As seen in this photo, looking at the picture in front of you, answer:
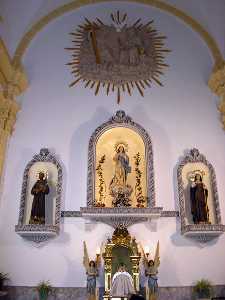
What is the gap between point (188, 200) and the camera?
9.04m

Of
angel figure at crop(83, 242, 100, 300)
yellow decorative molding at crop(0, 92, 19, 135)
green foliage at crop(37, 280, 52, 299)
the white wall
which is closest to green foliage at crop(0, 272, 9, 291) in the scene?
the white wall

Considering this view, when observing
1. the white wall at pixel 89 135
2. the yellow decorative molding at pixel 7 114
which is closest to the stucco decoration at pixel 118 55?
the white wall at pixel 89 135

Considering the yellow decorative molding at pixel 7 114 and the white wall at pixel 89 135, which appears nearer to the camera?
the white wall at pixel 89 135

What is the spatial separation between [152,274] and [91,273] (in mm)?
1342

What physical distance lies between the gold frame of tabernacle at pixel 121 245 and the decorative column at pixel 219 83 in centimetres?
401

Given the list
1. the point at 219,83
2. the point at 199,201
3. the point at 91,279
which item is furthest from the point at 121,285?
the point at 219,83

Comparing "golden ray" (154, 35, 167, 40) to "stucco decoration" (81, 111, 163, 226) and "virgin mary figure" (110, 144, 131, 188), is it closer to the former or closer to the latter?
"stucco decoration" (81, 111, 163, 226)

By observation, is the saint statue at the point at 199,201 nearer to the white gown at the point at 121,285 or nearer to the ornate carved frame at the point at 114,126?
the ornate carved frame at the point at 114,126

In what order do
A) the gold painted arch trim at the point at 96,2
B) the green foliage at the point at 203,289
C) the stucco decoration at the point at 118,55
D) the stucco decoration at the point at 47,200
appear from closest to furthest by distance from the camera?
the green foliage at the point at 203,289, the stucco decoration at the point at 47,200, the stucco decoration at the point at 118,55, the gold painted arch trim at the point at 96,2

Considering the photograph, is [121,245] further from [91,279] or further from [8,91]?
[8,91]

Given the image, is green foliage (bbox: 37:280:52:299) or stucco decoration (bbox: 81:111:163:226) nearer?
green foliage (bbox: 37:280:52:299)

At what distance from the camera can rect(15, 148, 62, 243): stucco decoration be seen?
325 inches

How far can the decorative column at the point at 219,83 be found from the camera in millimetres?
9789

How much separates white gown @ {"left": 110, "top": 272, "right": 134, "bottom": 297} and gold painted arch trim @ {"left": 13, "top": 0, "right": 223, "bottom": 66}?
6.32 meters
